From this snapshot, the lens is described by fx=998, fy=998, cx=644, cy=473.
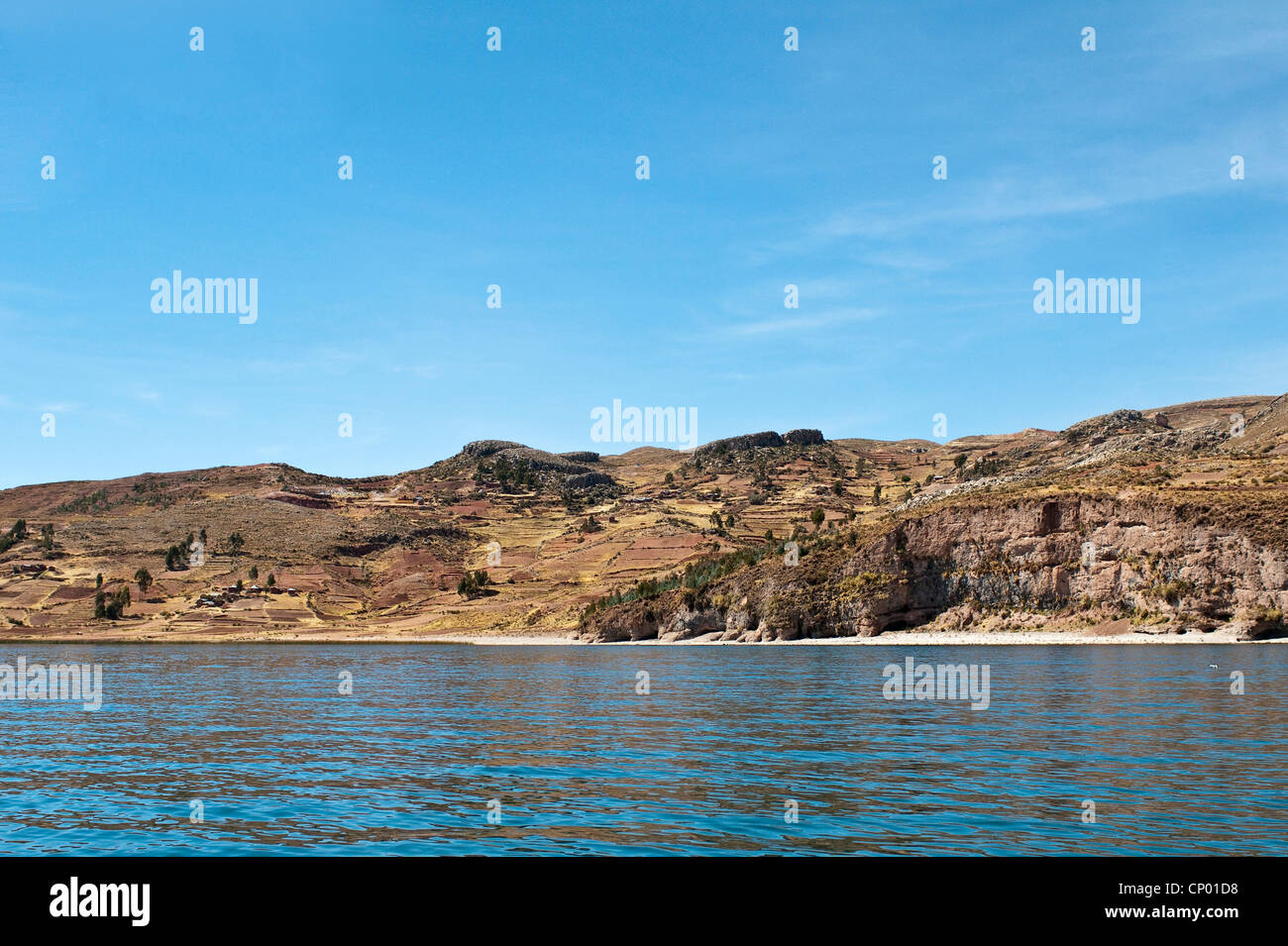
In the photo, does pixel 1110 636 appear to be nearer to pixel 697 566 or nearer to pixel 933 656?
pixel 933 656

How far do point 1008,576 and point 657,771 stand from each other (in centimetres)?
9620

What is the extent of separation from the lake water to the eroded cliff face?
48.0m

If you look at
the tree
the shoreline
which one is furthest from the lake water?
the tree

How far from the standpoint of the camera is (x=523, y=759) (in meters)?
→ 28.9

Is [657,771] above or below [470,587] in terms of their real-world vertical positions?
above

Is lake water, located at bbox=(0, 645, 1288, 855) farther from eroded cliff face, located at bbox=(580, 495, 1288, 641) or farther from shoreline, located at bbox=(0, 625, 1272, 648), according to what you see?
eroded cliff face, located at bbox=(580, 495, 1288, 641)

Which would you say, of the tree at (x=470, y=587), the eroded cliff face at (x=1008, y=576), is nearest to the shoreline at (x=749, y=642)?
the eroded cliff face at (x=1008, y=576)

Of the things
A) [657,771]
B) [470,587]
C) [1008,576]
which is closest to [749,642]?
[1008,576]

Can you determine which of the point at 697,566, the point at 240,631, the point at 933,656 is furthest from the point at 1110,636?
the point at 240,631

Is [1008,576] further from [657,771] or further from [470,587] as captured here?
[470,587]

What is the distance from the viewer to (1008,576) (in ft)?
372

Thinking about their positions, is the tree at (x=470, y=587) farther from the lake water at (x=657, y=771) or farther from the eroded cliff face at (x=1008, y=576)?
the lake water at (x=657, y=771)

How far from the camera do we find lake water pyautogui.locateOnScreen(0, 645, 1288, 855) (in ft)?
60.5
